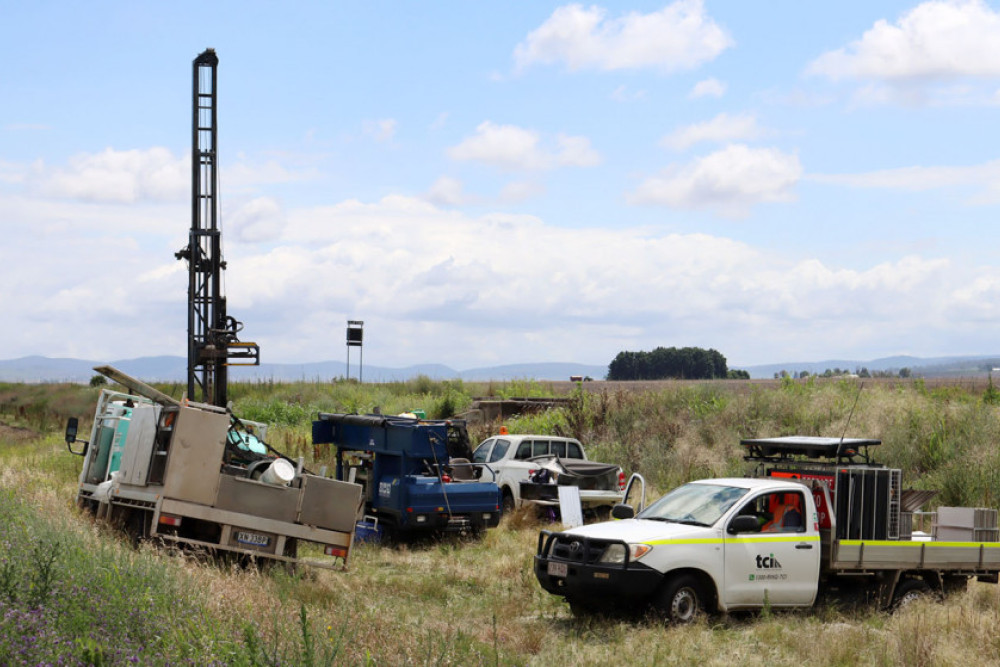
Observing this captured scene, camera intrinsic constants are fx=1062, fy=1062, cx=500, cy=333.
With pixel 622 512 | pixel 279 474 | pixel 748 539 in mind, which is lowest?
pixel 748 539

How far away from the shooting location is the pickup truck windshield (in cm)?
1171

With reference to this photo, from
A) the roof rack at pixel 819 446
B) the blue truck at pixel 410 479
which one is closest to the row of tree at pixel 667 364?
the blue truck at pixel 410 479

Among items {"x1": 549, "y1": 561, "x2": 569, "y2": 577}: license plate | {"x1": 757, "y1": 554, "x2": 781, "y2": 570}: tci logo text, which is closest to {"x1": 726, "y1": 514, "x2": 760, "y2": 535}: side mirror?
{"x1": 757, "y1": 554, "x2": 781, "y2": 570}: tci logo text

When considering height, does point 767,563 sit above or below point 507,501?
above

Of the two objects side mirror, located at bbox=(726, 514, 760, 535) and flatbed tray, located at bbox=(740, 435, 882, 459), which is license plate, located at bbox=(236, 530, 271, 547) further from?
flatbed tray, located at bbox=(740, 435, 882, 459)

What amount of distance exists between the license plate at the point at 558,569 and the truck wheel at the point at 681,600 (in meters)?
1.00

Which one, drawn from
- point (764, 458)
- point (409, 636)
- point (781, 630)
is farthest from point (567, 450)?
point (409, 636)

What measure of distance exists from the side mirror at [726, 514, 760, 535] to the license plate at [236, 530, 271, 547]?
544 cm

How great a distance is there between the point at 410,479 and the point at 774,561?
6.69m

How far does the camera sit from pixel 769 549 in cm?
1150

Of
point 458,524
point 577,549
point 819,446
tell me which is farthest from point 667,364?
point 577,549

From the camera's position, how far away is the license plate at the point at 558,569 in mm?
11156

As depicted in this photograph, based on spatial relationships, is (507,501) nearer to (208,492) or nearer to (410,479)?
(410,479)

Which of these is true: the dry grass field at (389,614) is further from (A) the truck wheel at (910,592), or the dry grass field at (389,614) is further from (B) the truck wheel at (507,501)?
(B) the truck wheel at (507,501)
